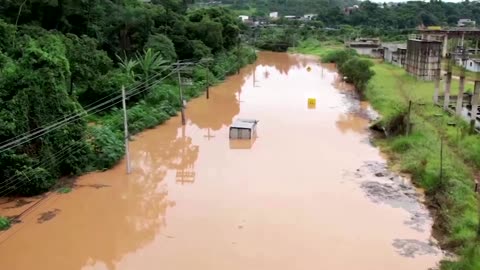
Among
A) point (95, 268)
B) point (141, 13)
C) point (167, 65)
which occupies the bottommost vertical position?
point (95, 268)

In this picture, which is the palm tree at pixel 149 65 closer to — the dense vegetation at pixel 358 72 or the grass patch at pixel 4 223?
the dense vegetation at pixel 358 72

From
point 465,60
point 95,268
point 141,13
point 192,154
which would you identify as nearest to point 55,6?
point 141,13

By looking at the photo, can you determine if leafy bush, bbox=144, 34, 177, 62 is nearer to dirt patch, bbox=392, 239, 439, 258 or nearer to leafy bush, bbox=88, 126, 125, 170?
leafy bush, bbox=88, 126, 125, 170

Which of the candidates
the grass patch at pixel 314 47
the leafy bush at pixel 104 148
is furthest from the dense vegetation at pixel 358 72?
the grass patch at pixel 314 47

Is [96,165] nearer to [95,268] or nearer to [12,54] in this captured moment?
[12,54]

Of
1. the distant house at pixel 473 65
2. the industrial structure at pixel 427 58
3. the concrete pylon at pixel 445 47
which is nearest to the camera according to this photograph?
the industrial structure at pixel 427 58

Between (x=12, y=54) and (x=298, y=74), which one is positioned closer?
(x=12, y=54)

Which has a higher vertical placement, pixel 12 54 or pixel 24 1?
pixel 24 1
